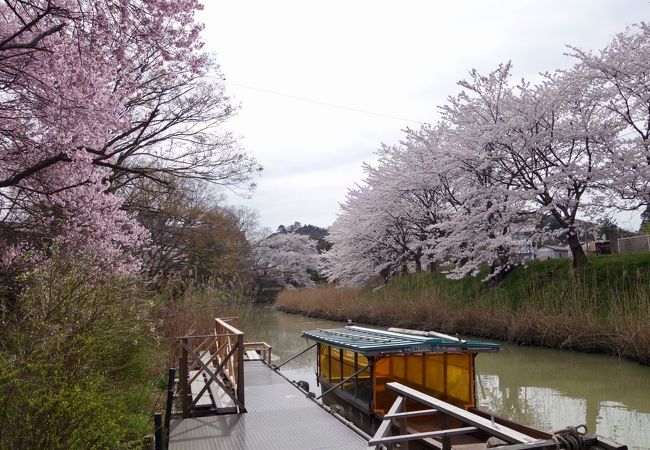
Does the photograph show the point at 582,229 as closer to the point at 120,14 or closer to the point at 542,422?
the point at 542,422

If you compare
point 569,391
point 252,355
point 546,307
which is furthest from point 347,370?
point 546,307

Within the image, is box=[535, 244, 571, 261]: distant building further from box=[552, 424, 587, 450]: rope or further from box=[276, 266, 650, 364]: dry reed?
box=[552, 424, 587, 450]: rope

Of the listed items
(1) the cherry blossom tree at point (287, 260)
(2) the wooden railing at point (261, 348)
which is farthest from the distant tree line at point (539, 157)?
(1) the cherry blossom tree at point (287, 260)

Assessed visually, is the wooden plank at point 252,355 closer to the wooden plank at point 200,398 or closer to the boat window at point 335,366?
the boat window at point 335,366

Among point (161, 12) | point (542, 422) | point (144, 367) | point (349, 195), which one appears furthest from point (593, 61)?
point (349, 195)

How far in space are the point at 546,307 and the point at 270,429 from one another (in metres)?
13.6

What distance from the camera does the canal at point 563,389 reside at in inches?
414

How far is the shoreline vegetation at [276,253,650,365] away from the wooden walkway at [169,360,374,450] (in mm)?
10264

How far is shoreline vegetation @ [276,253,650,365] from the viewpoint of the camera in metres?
15.8

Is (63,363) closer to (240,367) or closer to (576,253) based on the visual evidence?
(240,367)

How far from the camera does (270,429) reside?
7.35 meters

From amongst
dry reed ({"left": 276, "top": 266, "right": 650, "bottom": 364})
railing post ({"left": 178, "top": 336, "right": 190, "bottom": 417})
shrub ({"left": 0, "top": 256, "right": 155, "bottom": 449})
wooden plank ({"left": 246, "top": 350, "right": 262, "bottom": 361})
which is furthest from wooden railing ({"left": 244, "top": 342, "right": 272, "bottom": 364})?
shrub ({"left": 0, "top": 256, "right": 155, "bottom": 449})

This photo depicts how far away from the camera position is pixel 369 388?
10.2 meters

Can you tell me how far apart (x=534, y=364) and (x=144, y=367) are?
459 inches
